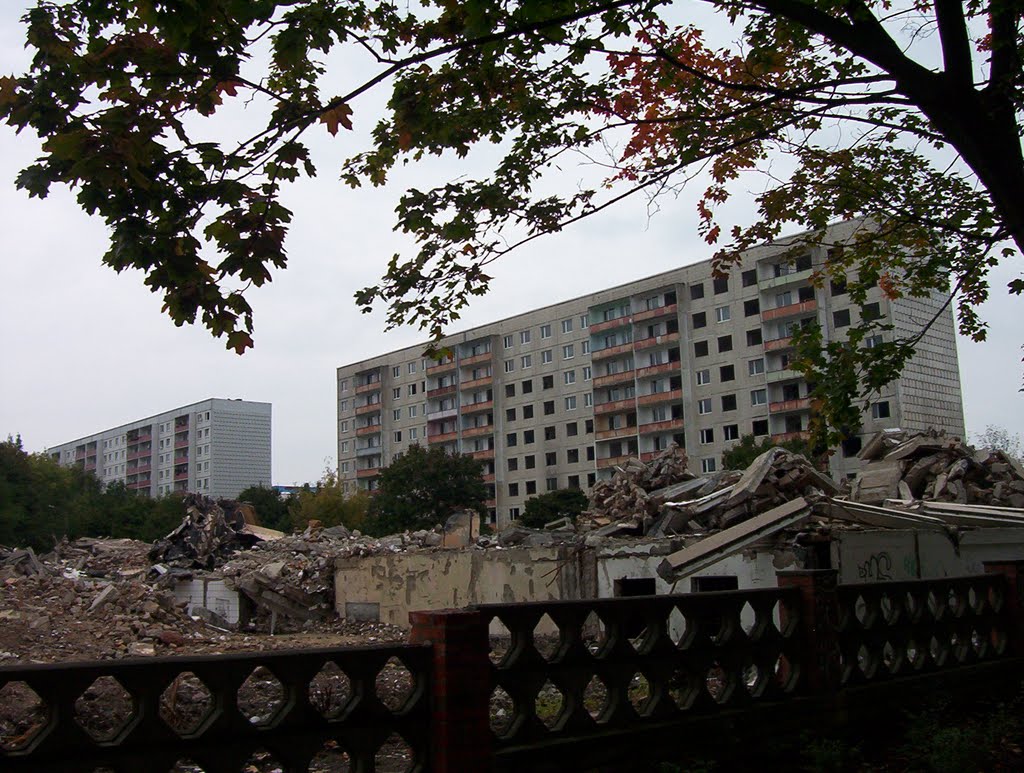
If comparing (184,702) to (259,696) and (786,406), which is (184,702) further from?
(786,406)

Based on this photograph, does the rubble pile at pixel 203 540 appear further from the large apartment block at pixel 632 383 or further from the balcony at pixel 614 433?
the balcony at pixel 614 433

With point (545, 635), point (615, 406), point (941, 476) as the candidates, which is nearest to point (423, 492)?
point (615, 406)

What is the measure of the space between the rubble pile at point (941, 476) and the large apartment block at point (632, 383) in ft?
94.5

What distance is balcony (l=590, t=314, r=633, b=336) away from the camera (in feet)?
221

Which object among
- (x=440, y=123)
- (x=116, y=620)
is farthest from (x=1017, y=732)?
(x=116, y=620)

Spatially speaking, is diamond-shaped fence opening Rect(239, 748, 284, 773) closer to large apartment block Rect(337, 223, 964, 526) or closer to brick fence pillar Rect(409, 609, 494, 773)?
brick fence pillar Rect(409, 609, 494, 773)

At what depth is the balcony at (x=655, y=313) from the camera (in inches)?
2539

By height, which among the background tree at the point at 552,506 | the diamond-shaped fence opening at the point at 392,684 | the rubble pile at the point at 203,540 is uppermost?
the background tree at the point at 552,506

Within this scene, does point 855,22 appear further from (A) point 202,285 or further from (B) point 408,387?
(B) point 408,387

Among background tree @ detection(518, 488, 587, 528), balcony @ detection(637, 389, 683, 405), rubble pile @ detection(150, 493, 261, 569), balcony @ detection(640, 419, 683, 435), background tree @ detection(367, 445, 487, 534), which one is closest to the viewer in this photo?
rubble pile @ detection(150, 493, 261, 569)

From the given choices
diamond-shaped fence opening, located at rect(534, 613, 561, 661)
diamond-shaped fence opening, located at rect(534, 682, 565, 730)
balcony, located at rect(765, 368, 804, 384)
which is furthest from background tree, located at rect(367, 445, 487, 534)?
diamond-shaped fence opening, located at rect(534, 682, 565, 730)

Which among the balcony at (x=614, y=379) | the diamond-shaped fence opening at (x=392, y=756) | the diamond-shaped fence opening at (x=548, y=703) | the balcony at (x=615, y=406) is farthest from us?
the balcony at (x=614, y=379)

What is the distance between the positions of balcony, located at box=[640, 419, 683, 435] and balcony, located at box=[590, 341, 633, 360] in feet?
19.1

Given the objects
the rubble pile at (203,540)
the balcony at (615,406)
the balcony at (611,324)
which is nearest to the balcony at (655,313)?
the balcony at (611,324)
